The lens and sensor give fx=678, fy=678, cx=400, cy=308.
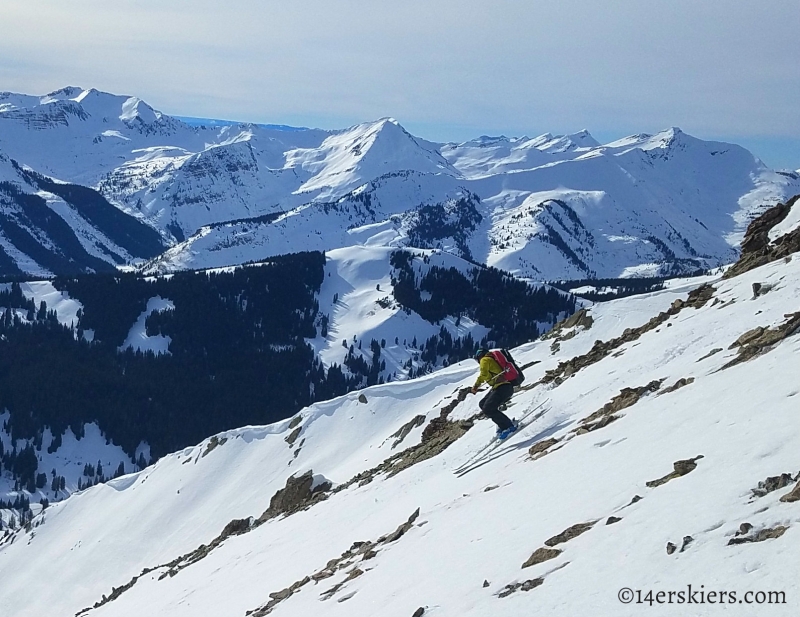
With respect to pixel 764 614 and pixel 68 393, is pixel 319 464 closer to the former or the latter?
pixel 764 614

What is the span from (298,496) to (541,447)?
78.9ft

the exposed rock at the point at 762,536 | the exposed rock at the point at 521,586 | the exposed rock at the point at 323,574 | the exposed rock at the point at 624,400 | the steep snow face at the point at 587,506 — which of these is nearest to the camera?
the exposed rock at the point at 762,536

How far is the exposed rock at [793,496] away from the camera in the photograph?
11.5 metres

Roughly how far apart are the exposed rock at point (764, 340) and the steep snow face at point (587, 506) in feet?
0.41

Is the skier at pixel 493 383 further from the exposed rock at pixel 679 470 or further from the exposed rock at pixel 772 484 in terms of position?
the exposed rock at pixel 772 484

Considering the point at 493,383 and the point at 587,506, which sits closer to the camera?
the point at 587,506

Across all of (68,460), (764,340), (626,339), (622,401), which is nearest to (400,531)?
(622,401)

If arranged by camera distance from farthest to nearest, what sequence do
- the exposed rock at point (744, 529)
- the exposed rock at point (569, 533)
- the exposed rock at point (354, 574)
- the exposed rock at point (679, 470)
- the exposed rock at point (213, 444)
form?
the exposed rock at point (213, 444)
the exposed rock at point (354, 574)
the exposed rock at point (679, 470)
the exposed rock at point (569, 533)
the exposed rock at point (744, 529)

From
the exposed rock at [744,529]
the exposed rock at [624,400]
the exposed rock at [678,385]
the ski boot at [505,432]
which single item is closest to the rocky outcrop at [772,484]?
the exposed rock at [744,529]

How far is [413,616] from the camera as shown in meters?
14.1

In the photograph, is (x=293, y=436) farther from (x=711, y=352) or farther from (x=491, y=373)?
(x=711, y=352)

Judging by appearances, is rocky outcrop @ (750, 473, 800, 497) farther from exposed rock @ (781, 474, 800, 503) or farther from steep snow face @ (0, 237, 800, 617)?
exposed rock @ (781, 474, 800, 503)

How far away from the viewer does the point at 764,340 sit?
22156 millimetres

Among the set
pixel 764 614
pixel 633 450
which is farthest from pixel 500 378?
pixel 764 614
